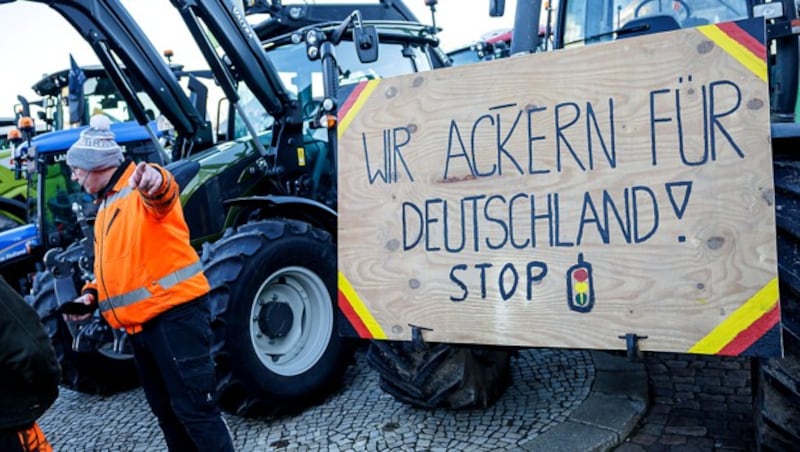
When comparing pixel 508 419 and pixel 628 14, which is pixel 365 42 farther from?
pixel 508 419

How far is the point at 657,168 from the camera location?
6.73ft

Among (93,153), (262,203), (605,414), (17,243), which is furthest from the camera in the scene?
(17,243)

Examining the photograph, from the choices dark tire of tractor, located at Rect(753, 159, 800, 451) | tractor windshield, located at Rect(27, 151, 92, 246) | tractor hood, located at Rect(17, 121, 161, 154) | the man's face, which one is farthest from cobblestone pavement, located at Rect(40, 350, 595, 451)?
tractor hood, located at Rect(17, 121, 161, 154)

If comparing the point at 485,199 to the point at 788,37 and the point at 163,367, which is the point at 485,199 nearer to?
the point at 163,367

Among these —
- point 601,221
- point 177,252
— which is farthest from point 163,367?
point 601,221

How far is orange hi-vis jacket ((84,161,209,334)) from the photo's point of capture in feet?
8.96

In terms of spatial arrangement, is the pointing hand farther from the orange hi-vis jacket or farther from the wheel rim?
the wheel rim

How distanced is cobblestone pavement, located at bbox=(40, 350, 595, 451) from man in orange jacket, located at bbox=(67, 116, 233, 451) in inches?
30.6

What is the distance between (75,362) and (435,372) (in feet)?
9.09

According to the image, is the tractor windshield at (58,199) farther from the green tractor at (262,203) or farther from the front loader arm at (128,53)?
the front loader arm at (128,53)

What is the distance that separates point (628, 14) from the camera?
368 cm

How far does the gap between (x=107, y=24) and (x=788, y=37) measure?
408 centimetres

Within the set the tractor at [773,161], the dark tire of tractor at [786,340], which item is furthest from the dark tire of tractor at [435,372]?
the dark tire of tractor at [786,340]

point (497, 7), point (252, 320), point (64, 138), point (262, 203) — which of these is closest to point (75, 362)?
point (252, 320)
